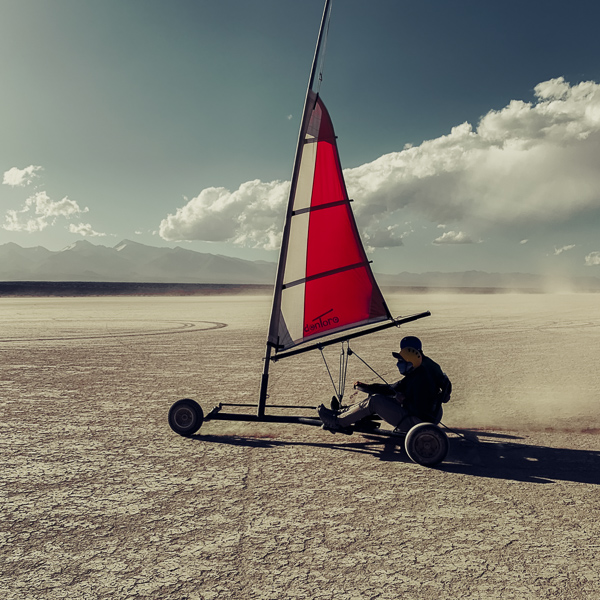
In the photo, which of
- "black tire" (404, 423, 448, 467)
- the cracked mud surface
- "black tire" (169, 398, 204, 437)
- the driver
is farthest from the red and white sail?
"black tire" (404, 423, 448, 467)

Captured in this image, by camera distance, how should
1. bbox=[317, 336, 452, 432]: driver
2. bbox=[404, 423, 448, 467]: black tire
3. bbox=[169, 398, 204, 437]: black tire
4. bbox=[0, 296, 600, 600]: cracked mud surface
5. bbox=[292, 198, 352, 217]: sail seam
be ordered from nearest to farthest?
bbox=[0, 296, 600, 600]: cracked mud surface
bbox=[404, 423, 448, 467]: black tire
bbox=[317, 336, 452, 432]: driver
bbox=[169, 398, 204, 437]: black tire
bbox=[292, 198, 352, 217]: sail seam

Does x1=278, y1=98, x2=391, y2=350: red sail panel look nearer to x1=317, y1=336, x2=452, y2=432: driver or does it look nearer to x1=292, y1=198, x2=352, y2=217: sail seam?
x1=292, y1=198, x2=352, y2=217: sail seam

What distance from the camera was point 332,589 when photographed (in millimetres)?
3311

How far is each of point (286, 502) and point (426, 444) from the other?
172cm

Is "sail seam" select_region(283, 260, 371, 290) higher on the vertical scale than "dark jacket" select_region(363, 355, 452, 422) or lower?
higher

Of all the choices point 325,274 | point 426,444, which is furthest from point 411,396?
point 325,274

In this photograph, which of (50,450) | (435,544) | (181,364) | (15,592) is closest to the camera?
(15,592)

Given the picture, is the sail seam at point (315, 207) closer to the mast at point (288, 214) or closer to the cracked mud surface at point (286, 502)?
the mast at point (288, 214)

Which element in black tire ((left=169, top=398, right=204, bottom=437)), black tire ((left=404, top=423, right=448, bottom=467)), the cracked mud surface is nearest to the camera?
the cracked mud surface

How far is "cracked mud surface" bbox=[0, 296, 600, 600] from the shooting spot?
3438 millimetres

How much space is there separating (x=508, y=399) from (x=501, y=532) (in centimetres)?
512

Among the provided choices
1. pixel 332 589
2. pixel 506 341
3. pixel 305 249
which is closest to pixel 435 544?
pixel 332 589

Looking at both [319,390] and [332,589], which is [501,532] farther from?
[319,390]

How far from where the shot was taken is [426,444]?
5547 mm
